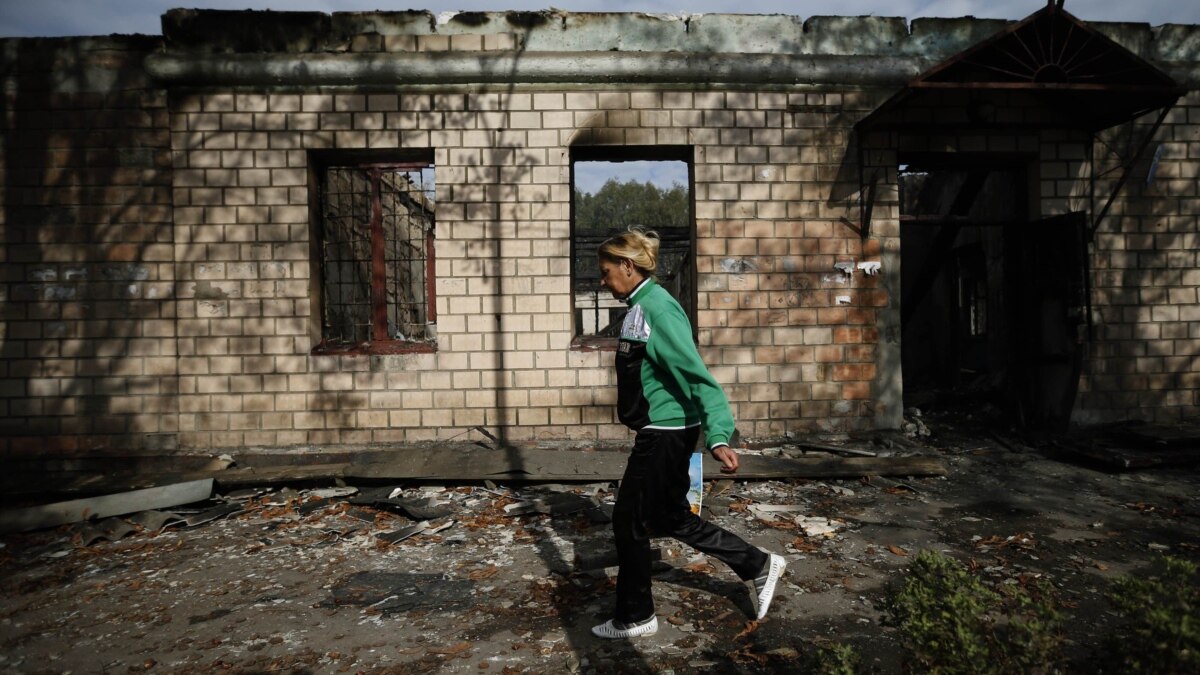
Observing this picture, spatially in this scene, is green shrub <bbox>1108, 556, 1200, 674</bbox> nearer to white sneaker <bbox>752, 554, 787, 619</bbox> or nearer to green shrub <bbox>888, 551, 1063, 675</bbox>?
green shrub <bbox>888, 551, 1063, 675</bbox>

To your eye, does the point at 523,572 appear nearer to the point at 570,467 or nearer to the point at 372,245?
the point at 570,467

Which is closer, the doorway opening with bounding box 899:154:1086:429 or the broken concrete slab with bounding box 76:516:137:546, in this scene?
the broken concrete slab with bounding box 76:516:137:546

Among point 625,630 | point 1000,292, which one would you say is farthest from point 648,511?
point 1000,292

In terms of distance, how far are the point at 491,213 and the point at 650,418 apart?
399cm

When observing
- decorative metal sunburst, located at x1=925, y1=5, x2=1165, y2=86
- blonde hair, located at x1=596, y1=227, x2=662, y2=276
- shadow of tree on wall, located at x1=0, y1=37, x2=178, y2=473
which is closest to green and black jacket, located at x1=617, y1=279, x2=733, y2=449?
blonde hair, located at x1=596, y1=227, x2=662, y2=276

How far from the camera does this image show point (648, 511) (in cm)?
281

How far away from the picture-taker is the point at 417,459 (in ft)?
18.7

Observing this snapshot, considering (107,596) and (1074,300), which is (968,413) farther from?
(107,596)

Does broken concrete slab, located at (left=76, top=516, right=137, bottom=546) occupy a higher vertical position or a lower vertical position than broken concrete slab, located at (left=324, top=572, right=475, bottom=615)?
higher

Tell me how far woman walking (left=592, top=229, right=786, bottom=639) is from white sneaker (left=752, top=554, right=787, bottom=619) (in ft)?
1.36

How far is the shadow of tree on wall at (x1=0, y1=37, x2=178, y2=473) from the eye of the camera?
610 cm

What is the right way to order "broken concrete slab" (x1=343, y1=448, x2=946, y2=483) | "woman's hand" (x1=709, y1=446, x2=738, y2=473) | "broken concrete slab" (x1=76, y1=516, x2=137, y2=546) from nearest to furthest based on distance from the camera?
"woman's hand" (x1=709, y1=446, x2=738, y2=473), "broken concrete slab" (x1=76, y1=516, x2=137, y2=546), "broken concrete slab" (x1=343, y1=448, x2=946, y2=483)

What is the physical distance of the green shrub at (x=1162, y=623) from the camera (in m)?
1.66

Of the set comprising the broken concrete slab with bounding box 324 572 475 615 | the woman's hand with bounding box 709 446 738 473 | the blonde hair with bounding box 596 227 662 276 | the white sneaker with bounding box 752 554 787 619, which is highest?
the blonde hair with bounding box 596 227 662 276
